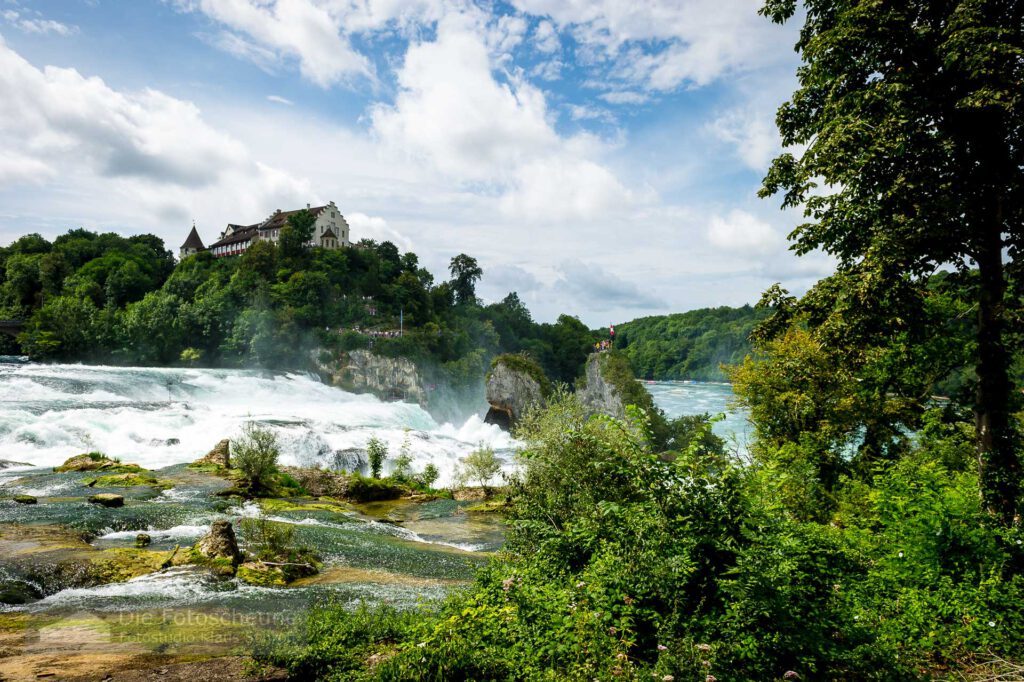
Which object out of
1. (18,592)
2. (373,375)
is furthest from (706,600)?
(373,375)

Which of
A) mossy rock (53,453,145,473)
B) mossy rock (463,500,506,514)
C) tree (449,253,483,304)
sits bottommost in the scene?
mossy rock (463,500,506,514)

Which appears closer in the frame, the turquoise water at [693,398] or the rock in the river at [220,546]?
the rock in the river at [220,546]

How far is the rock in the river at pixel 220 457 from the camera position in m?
29.1

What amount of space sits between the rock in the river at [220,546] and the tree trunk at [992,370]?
49.4ft

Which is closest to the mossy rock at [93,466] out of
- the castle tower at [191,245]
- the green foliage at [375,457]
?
the green foliage at [375,457]

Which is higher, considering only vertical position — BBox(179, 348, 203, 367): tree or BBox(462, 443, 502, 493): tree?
BBox(179, 348, 203, 367): tree

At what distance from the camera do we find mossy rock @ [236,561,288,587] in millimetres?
12008

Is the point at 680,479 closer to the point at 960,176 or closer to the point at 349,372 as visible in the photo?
the point at 960,176

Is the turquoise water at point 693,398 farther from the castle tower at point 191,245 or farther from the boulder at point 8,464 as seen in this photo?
the castle tower at point 191,245

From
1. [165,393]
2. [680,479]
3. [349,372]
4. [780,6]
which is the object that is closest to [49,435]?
[165,393]

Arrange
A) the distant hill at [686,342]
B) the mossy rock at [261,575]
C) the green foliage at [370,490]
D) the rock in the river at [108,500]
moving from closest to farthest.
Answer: the mossy rock at [261,575]
the rock in the river at [108,500]
the green foliage at [370,490]
the distant hill at [686,342]

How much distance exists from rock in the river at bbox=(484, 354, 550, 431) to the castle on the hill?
57474 millimetres

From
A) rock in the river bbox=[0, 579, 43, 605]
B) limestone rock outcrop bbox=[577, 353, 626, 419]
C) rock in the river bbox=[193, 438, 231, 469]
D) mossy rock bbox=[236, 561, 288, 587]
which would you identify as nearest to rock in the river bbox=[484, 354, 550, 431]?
limestone rock outcrop bbox=[577, 353, 626, 419]

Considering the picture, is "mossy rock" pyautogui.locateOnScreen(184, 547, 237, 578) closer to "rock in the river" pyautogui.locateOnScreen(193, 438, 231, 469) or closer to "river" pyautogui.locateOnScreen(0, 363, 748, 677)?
"river" pyautogui.locateOnScreen(0, 363, 748, 677)
